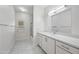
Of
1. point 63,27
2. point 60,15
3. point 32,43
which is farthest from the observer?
point 32,43

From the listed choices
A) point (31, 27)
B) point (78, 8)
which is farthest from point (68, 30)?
point (31, 27)

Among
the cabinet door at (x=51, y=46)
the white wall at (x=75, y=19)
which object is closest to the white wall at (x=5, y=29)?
the cabinet door at (x=51, y=46)

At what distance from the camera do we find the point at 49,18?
2.20m

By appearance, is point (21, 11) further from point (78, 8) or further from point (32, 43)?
point (78, 8)

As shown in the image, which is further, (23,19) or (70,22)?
(23,19)

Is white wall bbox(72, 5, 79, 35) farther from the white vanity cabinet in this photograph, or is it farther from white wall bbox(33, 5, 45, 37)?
white wall bbox(33, 5, 45, 37)

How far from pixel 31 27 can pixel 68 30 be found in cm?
113

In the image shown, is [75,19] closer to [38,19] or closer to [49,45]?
[49,45]

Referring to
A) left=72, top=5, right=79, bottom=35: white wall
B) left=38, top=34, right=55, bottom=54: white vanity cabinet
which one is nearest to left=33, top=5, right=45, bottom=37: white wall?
left=38, top=34, right=55, bottom=54: white vanity cabinet

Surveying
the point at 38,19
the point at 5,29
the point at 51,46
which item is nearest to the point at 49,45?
the point at 51,46

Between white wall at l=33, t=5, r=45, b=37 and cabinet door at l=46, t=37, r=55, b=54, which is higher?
white wall at l=33, t=5, r=45, b=37
